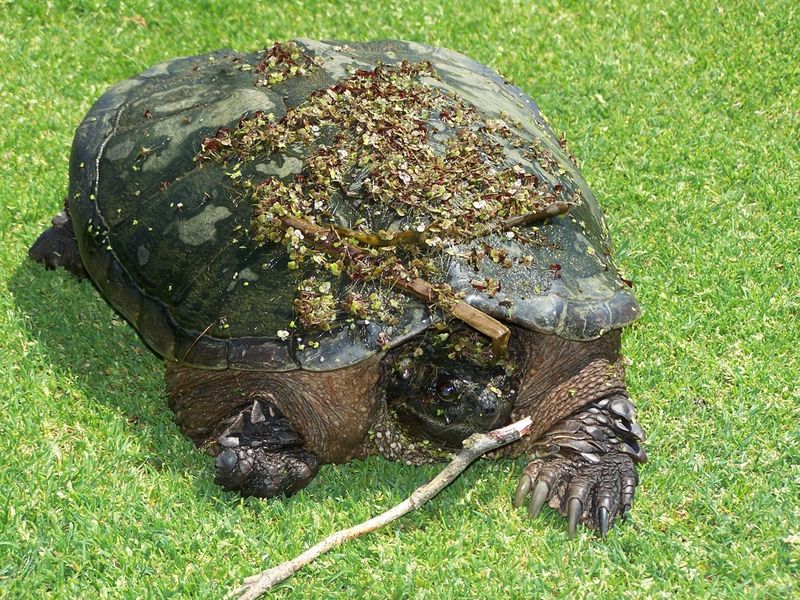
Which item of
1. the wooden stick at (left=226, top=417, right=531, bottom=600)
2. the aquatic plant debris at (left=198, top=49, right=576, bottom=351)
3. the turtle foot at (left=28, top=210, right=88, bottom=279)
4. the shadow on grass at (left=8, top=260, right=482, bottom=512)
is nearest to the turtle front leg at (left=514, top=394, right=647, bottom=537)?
the wooden stick at (left=226, top=417, right=531, bottom=600)

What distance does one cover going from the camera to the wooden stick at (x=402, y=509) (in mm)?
3486

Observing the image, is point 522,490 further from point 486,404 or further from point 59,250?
point 59,250

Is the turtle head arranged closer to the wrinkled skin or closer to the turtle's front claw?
the wrinkled skin

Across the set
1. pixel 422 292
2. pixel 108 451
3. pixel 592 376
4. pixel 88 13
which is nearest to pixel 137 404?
pixel 108 451

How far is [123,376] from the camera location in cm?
460

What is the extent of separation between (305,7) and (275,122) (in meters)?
3.78

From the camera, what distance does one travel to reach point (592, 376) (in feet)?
13.5

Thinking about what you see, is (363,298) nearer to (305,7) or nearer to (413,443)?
(413,443)

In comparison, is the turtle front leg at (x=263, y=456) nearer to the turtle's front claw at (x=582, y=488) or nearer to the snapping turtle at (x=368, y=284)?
the snapping turtle at (x=368, y=284)

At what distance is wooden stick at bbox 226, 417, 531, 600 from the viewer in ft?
11.4

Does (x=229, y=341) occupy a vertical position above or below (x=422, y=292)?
below

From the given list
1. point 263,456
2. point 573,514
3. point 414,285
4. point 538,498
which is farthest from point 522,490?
point 263,456

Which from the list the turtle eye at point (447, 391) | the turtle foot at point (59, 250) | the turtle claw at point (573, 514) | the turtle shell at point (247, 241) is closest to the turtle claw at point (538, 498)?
the turtle claw at point (573, 514)

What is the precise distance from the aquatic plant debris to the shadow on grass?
737 millimetres
